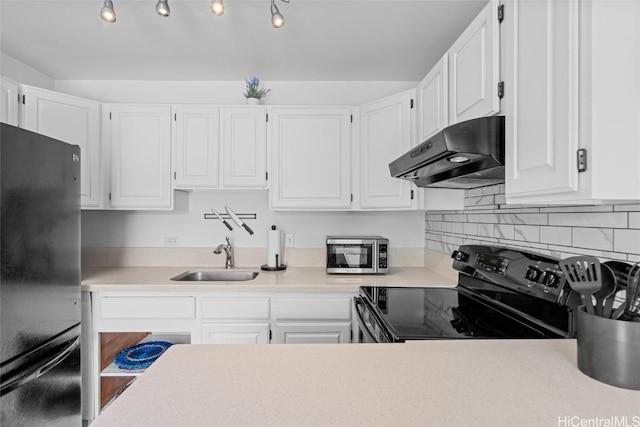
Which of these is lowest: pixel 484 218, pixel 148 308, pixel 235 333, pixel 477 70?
pixel 235 333

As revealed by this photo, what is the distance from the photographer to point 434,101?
1.75 meters

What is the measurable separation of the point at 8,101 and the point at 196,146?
1.10 meters

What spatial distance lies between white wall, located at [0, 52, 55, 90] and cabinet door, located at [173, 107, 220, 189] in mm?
1124

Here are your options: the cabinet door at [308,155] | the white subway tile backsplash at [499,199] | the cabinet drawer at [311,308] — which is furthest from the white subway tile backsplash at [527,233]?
the cabinet door at [308,155]

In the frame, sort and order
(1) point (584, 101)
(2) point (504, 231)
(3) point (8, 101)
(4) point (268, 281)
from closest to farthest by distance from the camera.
Result: (1) point (584, 101) < (2) point (504, 231) < (3) point (8, 101) < (4) point (268, 281)

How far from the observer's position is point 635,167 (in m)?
0.77

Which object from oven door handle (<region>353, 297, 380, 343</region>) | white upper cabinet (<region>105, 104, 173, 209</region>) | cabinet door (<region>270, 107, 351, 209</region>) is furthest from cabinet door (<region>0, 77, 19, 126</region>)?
oven door handle (<region>353, 297, 380, 343</region>)

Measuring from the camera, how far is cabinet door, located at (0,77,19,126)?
1936 millimetres

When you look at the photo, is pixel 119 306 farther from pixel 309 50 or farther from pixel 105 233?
pixel 309 50

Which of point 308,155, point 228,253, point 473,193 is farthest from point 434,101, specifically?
point 228,253

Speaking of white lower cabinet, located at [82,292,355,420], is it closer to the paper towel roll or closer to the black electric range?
the black electric range

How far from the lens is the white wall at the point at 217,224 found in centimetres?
259

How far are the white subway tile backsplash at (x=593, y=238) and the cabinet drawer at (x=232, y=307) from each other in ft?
5.18

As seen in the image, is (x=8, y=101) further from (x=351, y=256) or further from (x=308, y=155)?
(x=351, y=256)
